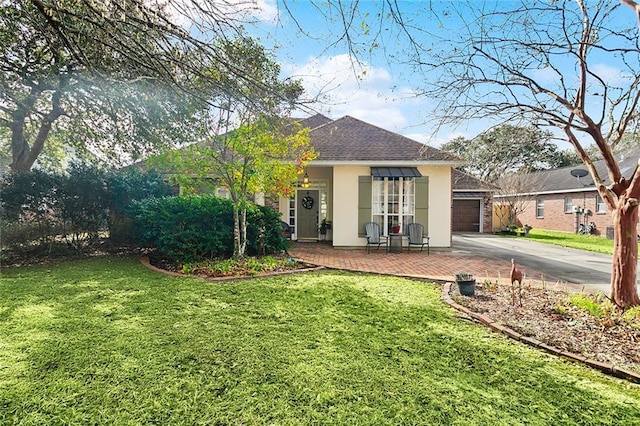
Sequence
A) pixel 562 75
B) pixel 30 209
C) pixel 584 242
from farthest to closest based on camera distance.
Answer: pixel 584 242 < pixel 30 209 < pixel 562 75

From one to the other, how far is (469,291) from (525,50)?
445cm

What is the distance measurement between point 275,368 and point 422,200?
10155 mm

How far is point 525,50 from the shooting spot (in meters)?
5.73

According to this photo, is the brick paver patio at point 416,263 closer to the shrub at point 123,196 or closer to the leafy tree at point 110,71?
the shrub at point 123,196

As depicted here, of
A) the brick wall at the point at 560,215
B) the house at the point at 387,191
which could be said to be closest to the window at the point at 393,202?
the house at the point at 387,191

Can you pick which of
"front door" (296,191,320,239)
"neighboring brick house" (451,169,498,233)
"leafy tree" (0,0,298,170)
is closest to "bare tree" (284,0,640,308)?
"leafy tree" (0,0,298,170)

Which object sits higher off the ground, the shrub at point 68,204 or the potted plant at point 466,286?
the shrub at point 68,204

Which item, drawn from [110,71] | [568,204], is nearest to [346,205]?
[110,71]

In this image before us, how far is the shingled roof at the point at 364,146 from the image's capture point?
1226cm

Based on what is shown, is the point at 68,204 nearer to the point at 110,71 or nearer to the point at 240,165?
the point at 110,71

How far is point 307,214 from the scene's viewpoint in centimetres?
1482

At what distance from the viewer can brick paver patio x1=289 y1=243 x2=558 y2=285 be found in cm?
820

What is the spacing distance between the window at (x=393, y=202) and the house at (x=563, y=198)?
1444 cm

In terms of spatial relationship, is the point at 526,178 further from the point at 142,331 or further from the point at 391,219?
the point at 142,331
